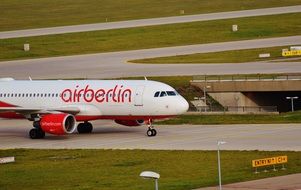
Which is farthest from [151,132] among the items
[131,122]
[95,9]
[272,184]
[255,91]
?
[95,9]

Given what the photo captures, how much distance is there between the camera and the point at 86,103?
224 ft

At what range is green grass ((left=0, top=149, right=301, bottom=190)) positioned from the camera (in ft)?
154

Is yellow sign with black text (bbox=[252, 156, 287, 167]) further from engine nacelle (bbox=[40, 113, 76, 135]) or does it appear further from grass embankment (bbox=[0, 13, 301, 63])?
grass embankment (bbox=[0, 13, 301, 63])

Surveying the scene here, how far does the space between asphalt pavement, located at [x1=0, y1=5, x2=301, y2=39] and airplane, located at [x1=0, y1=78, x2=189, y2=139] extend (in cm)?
6148

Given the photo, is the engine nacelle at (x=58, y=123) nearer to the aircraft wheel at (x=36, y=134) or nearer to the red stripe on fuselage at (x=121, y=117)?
the red stripe on fuselage at (x=121, y=117)

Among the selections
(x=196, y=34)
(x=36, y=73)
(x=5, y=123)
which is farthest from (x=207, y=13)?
(x=5, y=123)

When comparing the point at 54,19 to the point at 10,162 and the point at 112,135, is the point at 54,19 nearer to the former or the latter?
A: the point at 112,135

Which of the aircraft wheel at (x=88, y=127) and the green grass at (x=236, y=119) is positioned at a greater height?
the green grass at (x=236, y=119)

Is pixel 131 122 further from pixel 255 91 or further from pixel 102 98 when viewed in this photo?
pixel 255 91

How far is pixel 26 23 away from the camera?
485 feet

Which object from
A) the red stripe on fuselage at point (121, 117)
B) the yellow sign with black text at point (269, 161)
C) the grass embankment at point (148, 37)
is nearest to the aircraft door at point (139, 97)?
the red stripe on fuselage at point (121, 117)

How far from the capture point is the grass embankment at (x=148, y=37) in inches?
4788

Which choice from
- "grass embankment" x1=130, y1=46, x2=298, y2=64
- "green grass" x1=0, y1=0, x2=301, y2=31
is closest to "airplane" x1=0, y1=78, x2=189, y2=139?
"grass embankment" x1=130, y1=46, x2=298, y2=64

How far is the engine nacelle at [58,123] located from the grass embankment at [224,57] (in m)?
40.0
